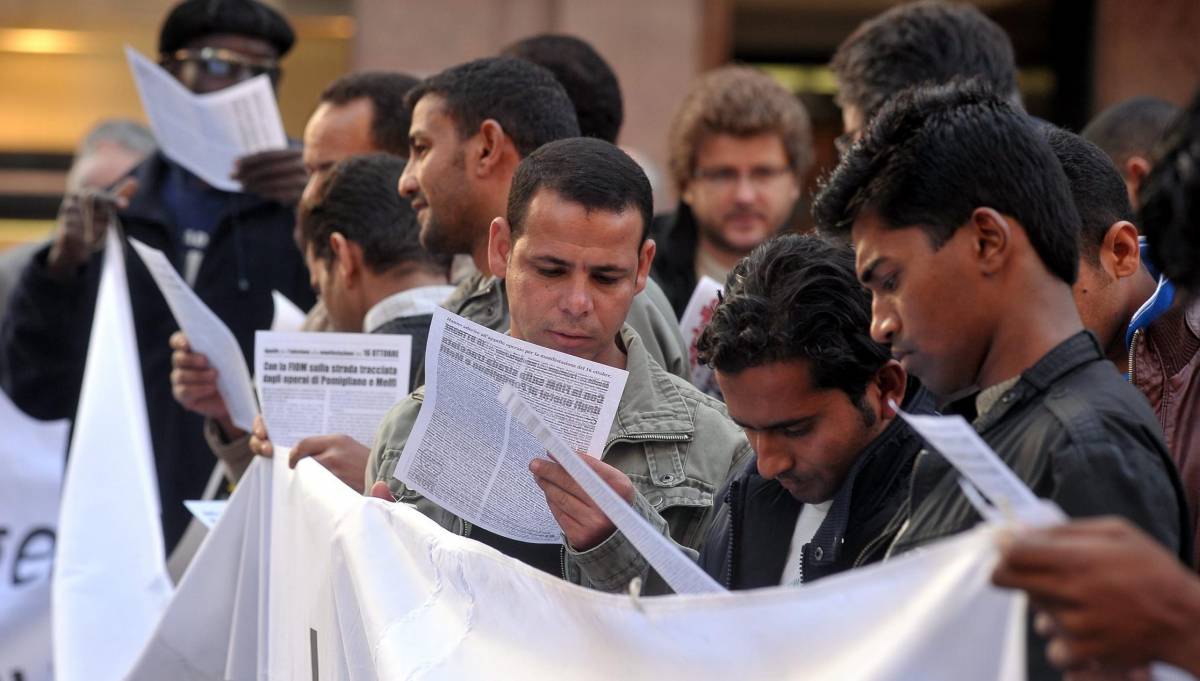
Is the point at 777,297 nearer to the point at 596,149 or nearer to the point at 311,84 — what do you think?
the point at 596,149

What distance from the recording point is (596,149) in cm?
323

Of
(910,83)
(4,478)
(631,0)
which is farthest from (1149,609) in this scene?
(631,0)

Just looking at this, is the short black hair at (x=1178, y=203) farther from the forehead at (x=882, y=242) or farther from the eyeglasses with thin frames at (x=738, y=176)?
the eyeglasses with thin frames at (x=738, y=176)

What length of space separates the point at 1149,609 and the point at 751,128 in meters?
3.54

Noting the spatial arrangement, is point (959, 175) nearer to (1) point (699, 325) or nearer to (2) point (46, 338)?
(1) point (699, 325)

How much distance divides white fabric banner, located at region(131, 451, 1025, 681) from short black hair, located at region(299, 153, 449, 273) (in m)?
0.67

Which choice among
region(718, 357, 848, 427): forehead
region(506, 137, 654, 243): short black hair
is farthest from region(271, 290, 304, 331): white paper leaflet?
region(718, 357, 848, 427): forehead

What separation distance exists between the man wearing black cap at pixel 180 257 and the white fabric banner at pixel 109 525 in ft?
0.92

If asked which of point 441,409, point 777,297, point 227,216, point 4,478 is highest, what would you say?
point 777,297

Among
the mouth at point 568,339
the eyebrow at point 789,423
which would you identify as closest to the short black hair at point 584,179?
the mouth at point 568,339

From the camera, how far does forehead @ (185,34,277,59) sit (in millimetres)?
5602

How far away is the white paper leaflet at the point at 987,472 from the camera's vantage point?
1671mm

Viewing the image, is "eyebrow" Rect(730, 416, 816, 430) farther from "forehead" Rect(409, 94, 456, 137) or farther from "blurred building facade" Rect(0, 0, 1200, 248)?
"blurred building facade" Rect(0, 0, 1200, 248)

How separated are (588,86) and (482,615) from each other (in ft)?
7.49
